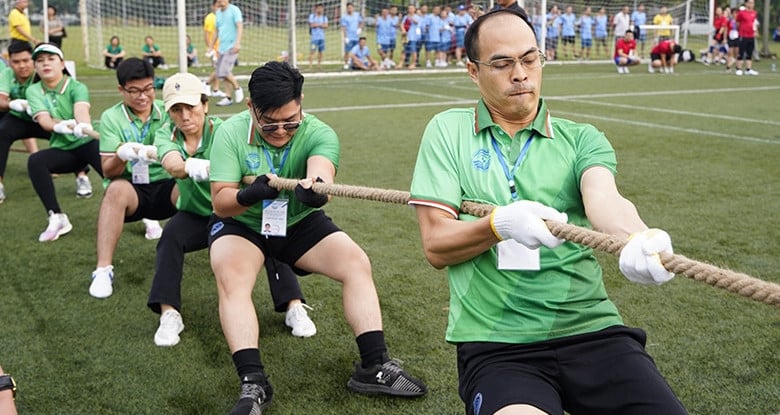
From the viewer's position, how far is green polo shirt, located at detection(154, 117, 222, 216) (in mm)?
4793

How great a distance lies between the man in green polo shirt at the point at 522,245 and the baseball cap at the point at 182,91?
7.38 ft

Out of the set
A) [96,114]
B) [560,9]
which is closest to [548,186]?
[96,114]

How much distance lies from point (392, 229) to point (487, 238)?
4.02 metres

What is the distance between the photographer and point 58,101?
6.96 m

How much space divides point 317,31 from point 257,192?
749 inches

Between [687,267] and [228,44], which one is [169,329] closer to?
[687,267]

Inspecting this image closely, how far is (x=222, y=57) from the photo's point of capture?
15.0 meters

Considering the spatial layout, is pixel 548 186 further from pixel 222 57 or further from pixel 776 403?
pixel 222 57

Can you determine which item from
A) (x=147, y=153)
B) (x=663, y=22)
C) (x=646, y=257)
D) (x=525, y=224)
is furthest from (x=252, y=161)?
(x=663, y=22)

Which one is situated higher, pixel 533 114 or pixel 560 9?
pixel 560 9

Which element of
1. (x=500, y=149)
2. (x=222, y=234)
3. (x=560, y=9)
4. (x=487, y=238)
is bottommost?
(x=222, y=234)

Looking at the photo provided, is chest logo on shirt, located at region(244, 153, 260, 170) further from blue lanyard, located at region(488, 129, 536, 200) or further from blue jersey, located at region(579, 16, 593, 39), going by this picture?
blue jersey, located at region(579, 16, 593, 39)

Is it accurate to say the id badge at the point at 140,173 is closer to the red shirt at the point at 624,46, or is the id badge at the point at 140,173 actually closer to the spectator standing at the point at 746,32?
the spectator standing at the point at 746,32

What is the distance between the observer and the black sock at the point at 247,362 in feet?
12.0
